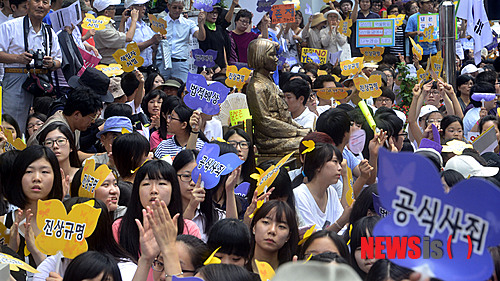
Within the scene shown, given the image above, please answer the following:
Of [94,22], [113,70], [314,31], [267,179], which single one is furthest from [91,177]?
[314,31]

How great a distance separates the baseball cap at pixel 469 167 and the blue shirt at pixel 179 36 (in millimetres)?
6087

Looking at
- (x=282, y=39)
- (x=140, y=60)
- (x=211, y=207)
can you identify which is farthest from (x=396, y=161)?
(x=282, y=39)

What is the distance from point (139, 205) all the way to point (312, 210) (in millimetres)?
1368

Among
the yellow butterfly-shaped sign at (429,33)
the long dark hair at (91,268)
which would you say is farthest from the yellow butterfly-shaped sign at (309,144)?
the yellow butterfly-shaped sign at (429,33)

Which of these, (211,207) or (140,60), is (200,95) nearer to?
(211,207)

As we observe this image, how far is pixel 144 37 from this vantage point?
1063cm

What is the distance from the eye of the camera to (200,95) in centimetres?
634

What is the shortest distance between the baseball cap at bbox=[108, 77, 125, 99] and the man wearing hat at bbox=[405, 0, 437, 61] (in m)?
7.34

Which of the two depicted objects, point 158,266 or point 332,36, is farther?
point 332,36

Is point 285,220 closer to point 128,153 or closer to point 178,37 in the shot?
point 128,153

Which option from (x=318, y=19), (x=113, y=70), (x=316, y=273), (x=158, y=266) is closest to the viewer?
(x=316, y=273)

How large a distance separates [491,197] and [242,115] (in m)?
5.93

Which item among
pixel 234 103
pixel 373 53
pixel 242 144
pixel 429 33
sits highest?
pixel 242 144

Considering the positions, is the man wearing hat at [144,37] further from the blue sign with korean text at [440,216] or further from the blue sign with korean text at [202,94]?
the blue sign with korean text at [440,216]
